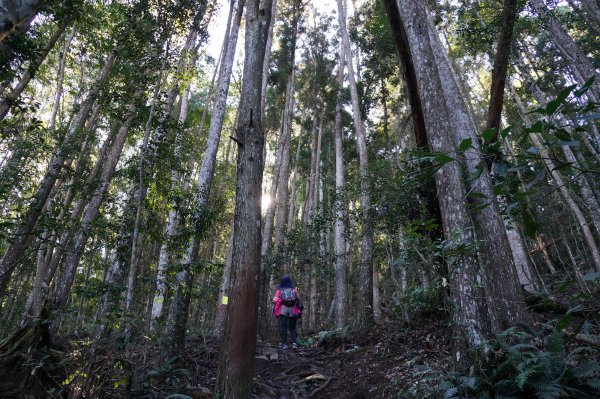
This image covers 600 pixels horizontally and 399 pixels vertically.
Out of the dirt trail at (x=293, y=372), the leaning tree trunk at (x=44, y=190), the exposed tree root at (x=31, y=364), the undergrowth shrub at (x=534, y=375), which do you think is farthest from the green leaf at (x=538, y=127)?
the leaning tree trunk at (x=44, y=190)

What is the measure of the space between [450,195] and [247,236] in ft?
8.11

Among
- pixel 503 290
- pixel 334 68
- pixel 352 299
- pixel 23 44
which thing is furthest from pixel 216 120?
pixel 352 299

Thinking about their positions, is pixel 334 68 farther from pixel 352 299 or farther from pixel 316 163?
pixel 352 299

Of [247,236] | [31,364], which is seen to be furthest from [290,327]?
[31,364]

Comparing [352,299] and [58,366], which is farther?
[352,299]

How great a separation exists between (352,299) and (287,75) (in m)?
13.3

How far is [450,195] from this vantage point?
4266 mm

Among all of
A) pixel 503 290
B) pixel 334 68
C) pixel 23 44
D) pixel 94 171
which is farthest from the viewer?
pixel 334 68

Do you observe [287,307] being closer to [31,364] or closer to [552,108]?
[31,364]

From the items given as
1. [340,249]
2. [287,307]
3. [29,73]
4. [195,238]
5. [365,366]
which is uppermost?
[340,249]

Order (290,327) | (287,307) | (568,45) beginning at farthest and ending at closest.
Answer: (290,327)
(287,307)
(568,45)

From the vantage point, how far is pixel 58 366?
12.1 feet

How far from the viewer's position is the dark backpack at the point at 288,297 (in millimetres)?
8641

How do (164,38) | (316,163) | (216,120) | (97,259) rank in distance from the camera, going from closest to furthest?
(164,38)
(216,120)
(97,259)
(316,163)
